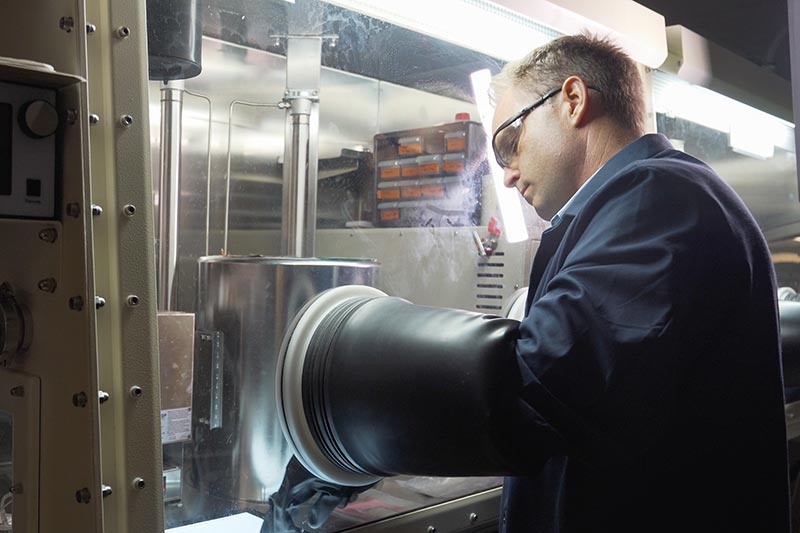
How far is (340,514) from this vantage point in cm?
149

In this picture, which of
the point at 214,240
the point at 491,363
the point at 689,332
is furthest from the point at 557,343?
the point at 214,240

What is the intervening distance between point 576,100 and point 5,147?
103 centimetres

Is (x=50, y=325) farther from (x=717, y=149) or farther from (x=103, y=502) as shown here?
(x=717, y=149)

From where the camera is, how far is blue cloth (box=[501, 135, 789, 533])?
3.33 ft

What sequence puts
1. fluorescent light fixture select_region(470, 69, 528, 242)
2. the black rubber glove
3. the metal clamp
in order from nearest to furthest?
the metal clamp → the black rubber glove → fluorescent light fixture select_region(470, 69, 528, 242)

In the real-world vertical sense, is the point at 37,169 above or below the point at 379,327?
above

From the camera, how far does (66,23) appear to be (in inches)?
36.1

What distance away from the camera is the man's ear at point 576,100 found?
1.44 meters

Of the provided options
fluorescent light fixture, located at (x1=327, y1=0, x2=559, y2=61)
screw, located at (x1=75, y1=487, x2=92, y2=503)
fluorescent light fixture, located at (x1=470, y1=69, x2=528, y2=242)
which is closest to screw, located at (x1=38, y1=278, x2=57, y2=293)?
screw, located at (x1=75, y1=487, x2=92, y2=503)

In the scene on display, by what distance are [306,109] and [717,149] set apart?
84.4 inches

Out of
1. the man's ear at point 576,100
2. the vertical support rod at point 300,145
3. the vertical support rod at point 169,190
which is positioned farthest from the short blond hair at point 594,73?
the vertical support rod at point 169,190

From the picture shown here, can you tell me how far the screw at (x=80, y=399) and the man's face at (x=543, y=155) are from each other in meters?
0.99

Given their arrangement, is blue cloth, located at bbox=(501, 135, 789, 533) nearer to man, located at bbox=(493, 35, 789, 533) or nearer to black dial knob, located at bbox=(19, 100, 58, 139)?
man, located at bbox=(493, 35, 789, 533)

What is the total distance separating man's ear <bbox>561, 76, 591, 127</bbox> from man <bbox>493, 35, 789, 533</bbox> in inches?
4.5
